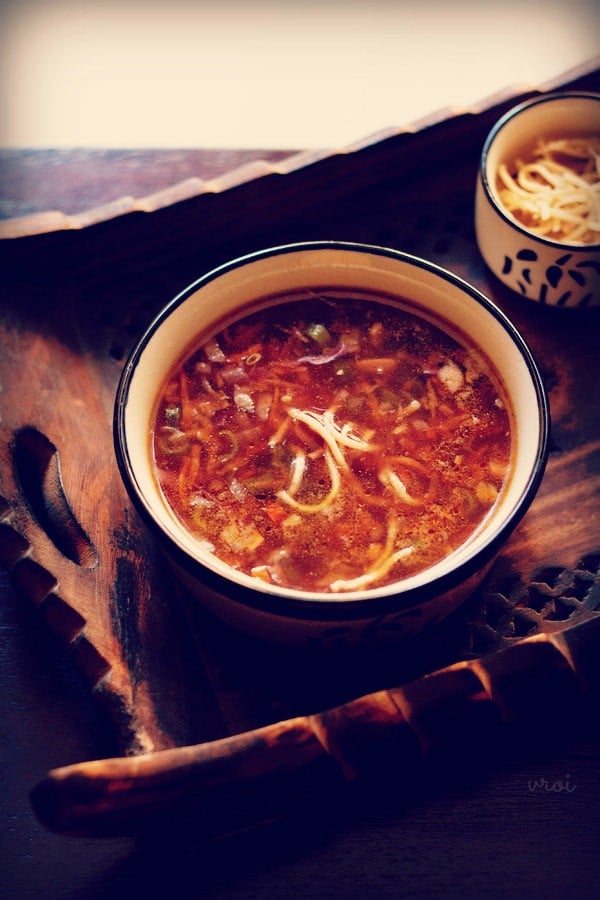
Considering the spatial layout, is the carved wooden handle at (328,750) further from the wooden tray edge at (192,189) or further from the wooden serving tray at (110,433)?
the wooden tray edge at (192,189)

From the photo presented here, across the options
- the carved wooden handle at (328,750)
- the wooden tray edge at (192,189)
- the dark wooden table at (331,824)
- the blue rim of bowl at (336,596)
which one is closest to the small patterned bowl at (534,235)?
the wooden tray edge at (192,189)

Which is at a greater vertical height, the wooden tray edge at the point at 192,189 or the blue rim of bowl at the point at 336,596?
the wooden tray edge at the point at 192,189

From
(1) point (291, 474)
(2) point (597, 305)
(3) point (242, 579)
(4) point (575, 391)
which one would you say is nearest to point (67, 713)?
(3) point (242, 579)

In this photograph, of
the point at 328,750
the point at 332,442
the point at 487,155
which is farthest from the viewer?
the point at 487,155

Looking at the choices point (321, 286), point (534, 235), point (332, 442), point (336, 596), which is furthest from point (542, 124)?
point (336, 596)

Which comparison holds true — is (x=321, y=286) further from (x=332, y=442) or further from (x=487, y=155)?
(x=487, y=155)

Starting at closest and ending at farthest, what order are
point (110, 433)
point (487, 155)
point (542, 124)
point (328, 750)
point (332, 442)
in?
point (328, 750) → point (332, 442) → point (110, 433) → point (487, 155) → point (542, 124)

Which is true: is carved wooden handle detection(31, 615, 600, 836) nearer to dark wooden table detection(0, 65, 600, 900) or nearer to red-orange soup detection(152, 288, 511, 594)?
dark wooden table detection(0, 65, 600, 900)
